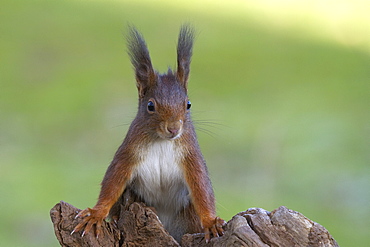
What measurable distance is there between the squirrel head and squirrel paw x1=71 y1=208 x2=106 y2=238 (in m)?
0.25

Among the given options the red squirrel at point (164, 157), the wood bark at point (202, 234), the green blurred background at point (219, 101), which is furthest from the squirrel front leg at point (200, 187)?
the green blurred background at point (219, 101)

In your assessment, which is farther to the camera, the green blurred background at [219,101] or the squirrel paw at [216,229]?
the green blurred background at [219,101]

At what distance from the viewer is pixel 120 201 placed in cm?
174

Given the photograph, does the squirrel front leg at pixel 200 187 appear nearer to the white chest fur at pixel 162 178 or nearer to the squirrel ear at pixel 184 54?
the white chest fur at pixel 162 178

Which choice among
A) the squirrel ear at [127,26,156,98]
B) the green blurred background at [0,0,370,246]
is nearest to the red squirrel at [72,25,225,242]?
the squirrel ear at [127,26,156,98]

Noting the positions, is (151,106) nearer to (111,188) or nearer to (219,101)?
(111,188)

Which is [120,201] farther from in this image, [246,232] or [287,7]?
[287,7]

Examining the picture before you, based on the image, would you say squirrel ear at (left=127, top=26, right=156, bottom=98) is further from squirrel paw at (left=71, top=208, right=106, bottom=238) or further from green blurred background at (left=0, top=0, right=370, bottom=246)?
green blurred background at (left=0, top=0, right=370, bottom=246)

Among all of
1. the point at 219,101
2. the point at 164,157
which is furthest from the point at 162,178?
the point at 219,101

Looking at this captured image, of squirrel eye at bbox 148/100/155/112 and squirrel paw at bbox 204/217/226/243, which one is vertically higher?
squirrel eye at bbox 148/100/155/112

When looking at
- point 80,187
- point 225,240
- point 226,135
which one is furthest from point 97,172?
point 225,240

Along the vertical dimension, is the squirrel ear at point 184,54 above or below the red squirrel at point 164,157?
above

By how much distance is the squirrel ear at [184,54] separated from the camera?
5.71ft

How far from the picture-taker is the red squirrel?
5.46 ft
